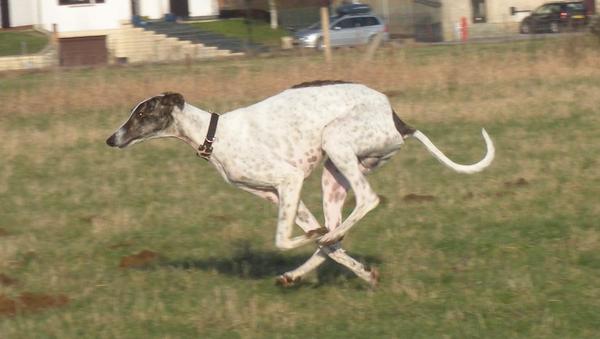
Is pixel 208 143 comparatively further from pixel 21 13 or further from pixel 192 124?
pixel 21 13

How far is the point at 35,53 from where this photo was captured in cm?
4453

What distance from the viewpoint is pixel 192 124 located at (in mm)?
9047

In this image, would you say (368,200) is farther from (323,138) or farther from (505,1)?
(505,1)

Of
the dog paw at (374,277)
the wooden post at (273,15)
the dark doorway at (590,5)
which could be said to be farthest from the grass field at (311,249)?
the wooden post at (273,15)

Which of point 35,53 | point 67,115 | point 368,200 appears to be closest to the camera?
point 368,200

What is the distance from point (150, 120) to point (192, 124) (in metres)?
0.32

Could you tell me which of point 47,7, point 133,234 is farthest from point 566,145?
point 47,7

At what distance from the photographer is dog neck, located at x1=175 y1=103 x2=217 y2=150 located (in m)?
9.00

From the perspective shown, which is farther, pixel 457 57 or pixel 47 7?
pixel 47 7

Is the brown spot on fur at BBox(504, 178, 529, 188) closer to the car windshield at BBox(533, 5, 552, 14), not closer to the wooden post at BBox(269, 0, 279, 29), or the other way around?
the car windshield at BBox(533, 5, 552, 14)

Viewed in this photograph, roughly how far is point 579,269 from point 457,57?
17.5 meters

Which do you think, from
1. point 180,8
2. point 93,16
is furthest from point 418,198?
point 180,8

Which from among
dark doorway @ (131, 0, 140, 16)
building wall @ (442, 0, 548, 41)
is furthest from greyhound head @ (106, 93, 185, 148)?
dark doorway @ (131, 0, 140, 16)

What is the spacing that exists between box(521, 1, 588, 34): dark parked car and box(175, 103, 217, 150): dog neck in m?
35.1
